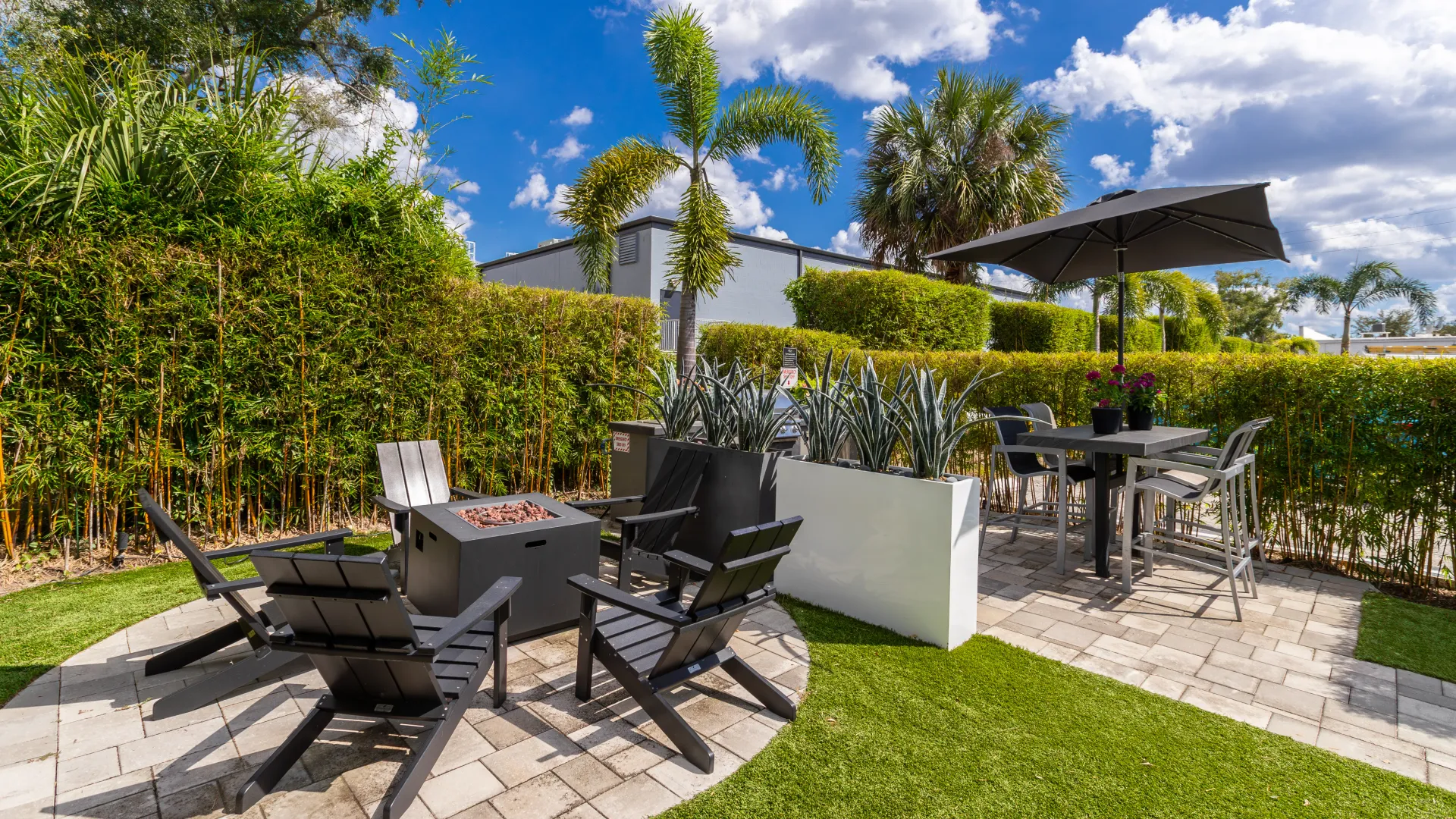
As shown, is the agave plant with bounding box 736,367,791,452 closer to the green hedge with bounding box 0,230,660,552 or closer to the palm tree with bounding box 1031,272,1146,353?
the green hedge with bounding box 0,230,660,552

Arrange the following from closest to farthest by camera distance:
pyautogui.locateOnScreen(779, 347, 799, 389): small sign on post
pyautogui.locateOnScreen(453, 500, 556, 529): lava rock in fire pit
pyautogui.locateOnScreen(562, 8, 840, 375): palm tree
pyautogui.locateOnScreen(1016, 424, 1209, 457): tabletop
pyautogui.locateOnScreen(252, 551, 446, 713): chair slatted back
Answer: pyautogui.locateOnScreen(252, 551, 446, 713): chair slatted back < pyautogui.locateOnScreen(453, 500, 556, 529): lava rock in fire pit < pyautogui.locateOnScreen(1016, 424, 1209, 457): tabletop < pyautogui.locateOnScreen(779, 347, 799, 389): small sign on post < pyautogui.locateOnScreen(562, 8, 840, 375): palm tree

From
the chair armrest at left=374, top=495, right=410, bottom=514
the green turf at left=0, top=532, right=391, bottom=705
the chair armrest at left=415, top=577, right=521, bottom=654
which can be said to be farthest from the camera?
the chair armrest at left=374, top=495, right=410, bottom=514

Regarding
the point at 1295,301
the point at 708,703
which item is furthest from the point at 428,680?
the point at 1295,301

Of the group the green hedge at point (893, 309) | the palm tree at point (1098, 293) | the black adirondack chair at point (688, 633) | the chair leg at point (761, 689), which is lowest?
the chair leg at point (761, 689)

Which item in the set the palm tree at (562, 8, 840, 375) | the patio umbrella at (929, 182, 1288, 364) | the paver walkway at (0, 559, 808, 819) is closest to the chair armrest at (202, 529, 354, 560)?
the paver walkway at (0, 559, 808, 819)

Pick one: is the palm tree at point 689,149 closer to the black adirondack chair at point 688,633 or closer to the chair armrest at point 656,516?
the chair armrest at point 656,516

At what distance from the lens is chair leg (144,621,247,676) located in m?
2.64

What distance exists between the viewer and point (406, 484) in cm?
393

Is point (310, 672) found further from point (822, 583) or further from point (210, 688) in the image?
point (822, 583)

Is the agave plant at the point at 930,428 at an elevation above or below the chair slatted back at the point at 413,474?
above

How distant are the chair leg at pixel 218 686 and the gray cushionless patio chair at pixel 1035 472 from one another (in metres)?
4.12

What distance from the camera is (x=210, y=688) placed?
2338 millimetres

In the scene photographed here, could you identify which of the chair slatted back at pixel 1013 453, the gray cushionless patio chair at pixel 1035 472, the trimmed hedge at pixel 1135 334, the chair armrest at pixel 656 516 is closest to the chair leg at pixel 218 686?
the chair armrest at pixel 656 516

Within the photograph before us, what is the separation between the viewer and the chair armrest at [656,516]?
331 centimetres
